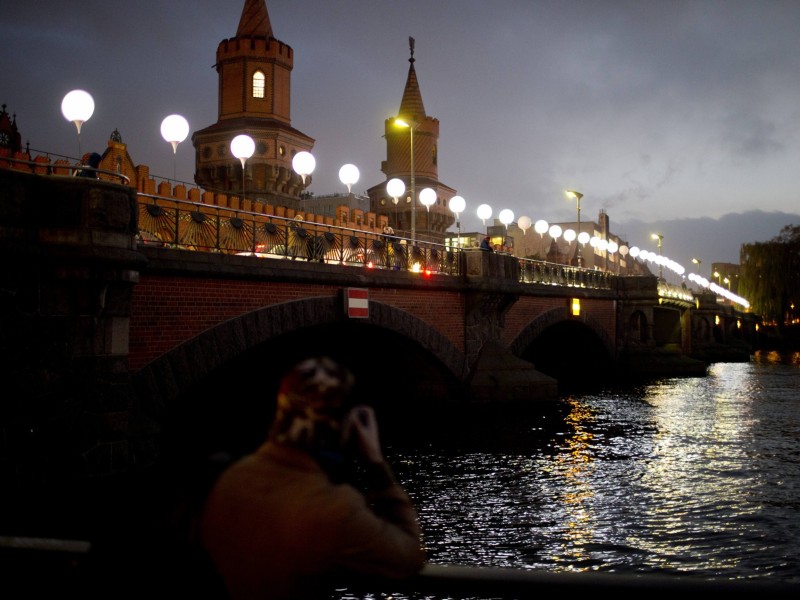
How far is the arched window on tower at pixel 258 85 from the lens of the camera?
52.8 m

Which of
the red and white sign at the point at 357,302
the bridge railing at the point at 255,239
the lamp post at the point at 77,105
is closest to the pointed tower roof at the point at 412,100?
the bridge railing at the point at 255,239

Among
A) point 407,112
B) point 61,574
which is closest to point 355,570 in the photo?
point 61,574

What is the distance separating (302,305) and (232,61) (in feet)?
133

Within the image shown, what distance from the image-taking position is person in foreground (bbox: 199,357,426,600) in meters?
2.43

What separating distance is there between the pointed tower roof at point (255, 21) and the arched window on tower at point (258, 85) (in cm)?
258

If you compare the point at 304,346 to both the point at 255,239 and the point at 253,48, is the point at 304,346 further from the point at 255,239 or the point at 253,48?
the point at 253,48

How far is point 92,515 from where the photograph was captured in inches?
395

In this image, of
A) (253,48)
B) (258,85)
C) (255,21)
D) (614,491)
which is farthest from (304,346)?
(255,21)

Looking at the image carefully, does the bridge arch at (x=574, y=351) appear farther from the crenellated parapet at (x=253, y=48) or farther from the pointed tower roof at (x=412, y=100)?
the pointed tower roof at (x=412, y=100)

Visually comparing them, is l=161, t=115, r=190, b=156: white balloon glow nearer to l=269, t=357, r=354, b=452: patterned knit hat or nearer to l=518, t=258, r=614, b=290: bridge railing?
l=518, t=258, r=614, b=290: bridge railing

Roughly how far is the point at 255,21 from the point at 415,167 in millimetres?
23516

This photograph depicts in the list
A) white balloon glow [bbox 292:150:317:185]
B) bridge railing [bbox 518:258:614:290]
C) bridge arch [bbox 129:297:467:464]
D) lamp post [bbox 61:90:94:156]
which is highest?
white balloon glow [bbox 292:150:317:185]

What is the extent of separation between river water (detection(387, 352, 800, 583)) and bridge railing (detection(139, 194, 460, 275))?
4579 mm

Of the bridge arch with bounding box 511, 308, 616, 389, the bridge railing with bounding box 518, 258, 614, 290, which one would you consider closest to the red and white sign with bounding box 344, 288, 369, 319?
the bridge railing with bounding box 518, 258, 614, 290
